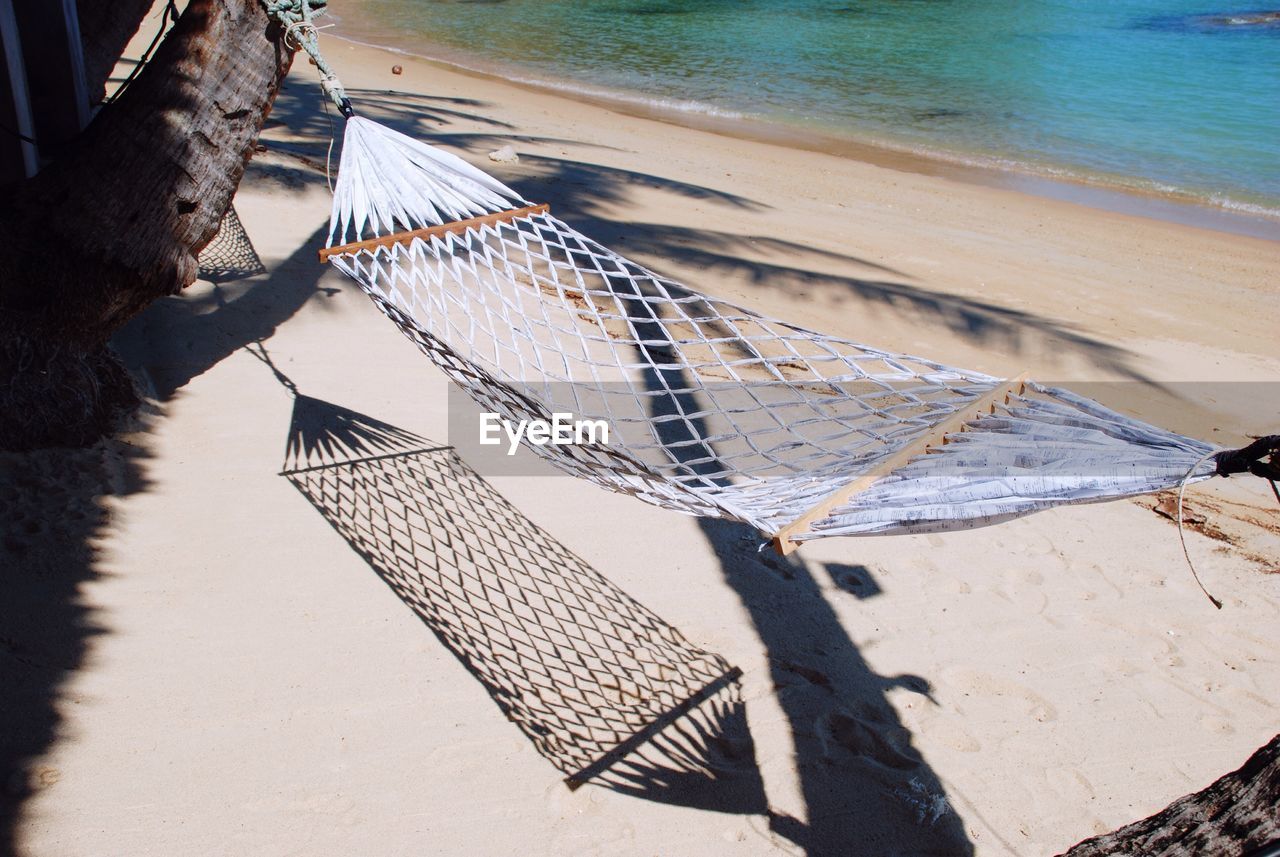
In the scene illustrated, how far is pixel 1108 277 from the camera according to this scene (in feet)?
16.6

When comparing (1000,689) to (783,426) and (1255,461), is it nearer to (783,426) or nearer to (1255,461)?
(783,426)

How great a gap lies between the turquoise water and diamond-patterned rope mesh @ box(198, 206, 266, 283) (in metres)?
6.46

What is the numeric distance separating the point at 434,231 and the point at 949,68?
10.8 meters

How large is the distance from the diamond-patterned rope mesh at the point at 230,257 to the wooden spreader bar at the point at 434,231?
0.99 metres

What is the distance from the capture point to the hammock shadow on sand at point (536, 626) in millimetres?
1721

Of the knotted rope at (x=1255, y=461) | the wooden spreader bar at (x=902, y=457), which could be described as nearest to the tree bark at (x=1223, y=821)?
the knotted rope at (x=1255, y=461)

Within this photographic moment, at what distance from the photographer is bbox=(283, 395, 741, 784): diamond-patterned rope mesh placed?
→ 1.78 metres

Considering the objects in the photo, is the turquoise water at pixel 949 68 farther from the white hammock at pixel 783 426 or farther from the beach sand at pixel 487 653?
the white hammock at pixel 783 426

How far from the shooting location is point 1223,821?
3.36ft

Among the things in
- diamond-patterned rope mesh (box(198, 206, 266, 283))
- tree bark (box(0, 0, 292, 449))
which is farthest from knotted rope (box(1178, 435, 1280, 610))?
diamond-patterned rope mesh (box(198, 206, 266, 283))

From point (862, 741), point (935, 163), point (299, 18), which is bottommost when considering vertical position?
point (862, 741)

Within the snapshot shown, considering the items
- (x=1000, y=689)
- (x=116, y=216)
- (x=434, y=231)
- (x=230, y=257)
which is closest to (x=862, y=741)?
(x=1000, y=689)

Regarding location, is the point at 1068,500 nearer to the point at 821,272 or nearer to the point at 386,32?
the point at 821,272
